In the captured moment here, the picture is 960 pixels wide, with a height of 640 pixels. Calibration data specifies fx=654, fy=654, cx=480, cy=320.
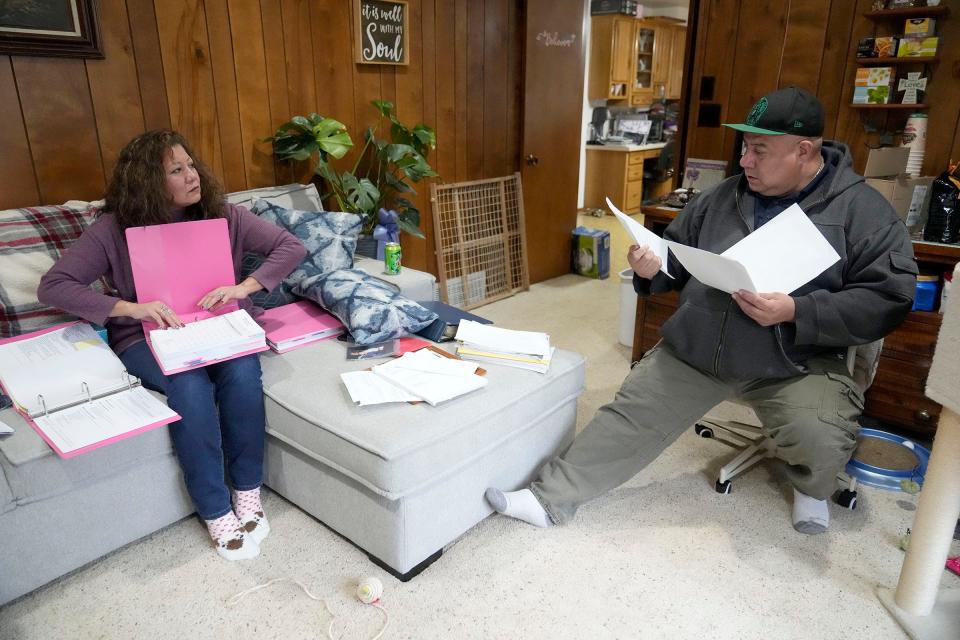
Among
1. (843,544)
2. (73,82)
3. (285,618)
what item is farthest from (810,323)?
(73,82)

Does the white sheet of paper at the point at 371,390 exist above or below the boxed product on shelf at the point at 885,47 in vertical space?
below

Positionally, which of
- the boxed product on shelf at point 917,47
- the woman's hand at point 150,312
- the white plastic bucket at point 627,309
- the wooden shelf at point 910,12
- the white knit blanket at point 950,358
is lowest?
the white plastic bucket at point 627,309

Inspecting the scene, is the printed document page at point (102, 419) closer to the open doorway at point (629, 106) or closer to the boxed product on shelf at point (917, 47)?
the boxed product on shelf at point (917, 47)

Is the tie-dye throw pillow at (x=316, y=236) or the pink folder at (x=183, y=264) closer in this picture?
the pink folder at (x=183, y=264)

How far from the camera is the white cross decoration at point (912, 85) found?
8.68ft

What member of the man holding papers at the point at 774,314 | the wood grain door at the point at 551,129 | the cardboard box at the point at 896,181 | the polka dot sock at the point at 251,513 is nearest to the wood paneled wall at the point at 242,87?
the wood grain door at the point at 551,129

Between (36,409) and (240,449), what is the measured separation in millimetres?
487

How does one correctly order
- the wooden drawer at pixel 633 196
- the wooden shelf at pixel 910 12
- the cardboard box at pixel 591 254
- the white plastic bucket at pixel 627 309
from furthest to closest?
the wooden drawer at pixel 633 196 < the cardboard box at pixel 591 254 < the white plastic bucket at pixel 627 309 < the wooden shelf at pixel 910 12

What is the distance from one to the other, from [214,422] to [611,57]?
5.57 m

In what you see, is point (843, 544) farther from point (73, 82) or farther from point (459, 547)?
point (73, 82)

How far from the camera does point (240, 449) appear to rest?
5.91 feet

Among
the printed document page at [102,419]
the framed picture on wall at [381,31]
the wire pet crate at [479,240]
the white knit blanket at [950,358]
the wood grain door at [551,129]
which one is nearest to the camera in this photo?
the white knit blanket at [950,358]

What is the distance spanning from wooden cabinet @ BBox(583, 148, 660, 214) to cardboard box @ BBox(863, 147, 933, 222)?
3731 millimetres

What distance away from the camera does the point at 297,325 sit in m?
2.13
